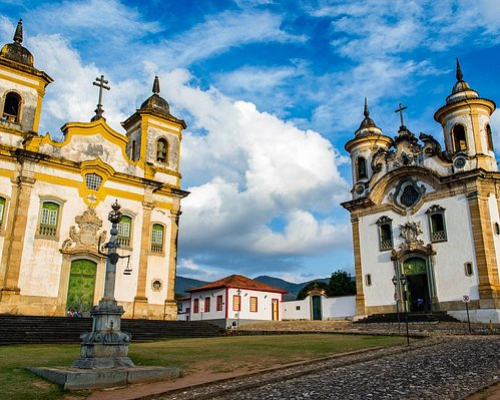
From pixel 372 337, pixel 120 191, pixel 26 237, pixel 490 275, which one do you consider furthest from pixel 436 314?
pixel 26 237

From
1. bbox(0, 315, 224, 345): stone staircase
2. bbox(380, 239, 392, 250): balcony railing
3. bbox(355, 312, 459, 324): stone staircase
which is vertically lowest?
bbox(0, 315, 224, 345): stone staircase

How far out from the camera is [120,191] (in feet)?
82.1

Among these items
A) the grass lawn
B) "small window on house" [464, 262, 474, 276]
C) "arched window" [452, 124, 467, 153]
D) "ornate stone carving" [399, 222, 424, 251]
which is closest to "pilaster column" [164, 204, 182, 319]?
the grass lawn

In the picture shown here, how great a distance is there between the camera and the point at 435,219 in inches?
1037

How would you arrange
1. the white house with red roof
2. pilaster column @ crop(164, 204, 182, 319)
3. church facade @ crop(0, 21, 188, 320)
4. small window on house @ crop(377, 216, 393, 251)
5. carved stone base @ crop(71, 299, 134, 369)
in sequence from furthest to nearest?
the white house with red roof → small window on house @ crop(377, 216, 393, 251) → pilaster column @ crop(164, 204, 182, 319) → church facade @ crop(0, 21, 188, 320) → carved stone base @ crop(71, 299, 134, 369)

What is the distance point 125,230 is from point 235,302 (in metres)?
13.9

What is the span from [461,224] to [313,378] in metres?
19.3

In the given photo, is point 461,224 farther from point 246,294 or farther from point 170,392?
point 170,392

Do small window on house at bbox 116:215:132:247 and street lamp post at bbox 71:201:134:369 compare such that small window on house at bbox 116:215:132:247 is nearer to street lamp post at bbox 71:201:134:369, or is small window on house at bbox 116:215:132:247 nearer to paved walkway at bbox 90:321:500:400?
street lamp post at bbox 71:201:134:369

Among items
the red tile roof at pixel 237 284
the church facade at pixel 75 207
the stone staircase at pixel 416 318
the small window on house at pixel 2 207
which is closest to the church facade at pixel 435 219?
the stone staircase at pixel 416 318

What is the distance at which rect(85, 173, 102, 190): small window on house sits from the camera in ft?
78.1

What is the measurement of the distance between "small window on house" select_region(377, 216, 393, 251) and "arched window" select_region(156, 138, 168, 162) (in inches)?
519

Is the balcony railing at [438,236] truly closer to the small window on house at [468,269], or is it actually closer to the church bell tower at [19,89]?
the small window on house at [468,269]

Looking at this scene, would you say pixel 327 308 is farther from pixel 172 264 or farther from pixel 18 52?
pixel 18 52
